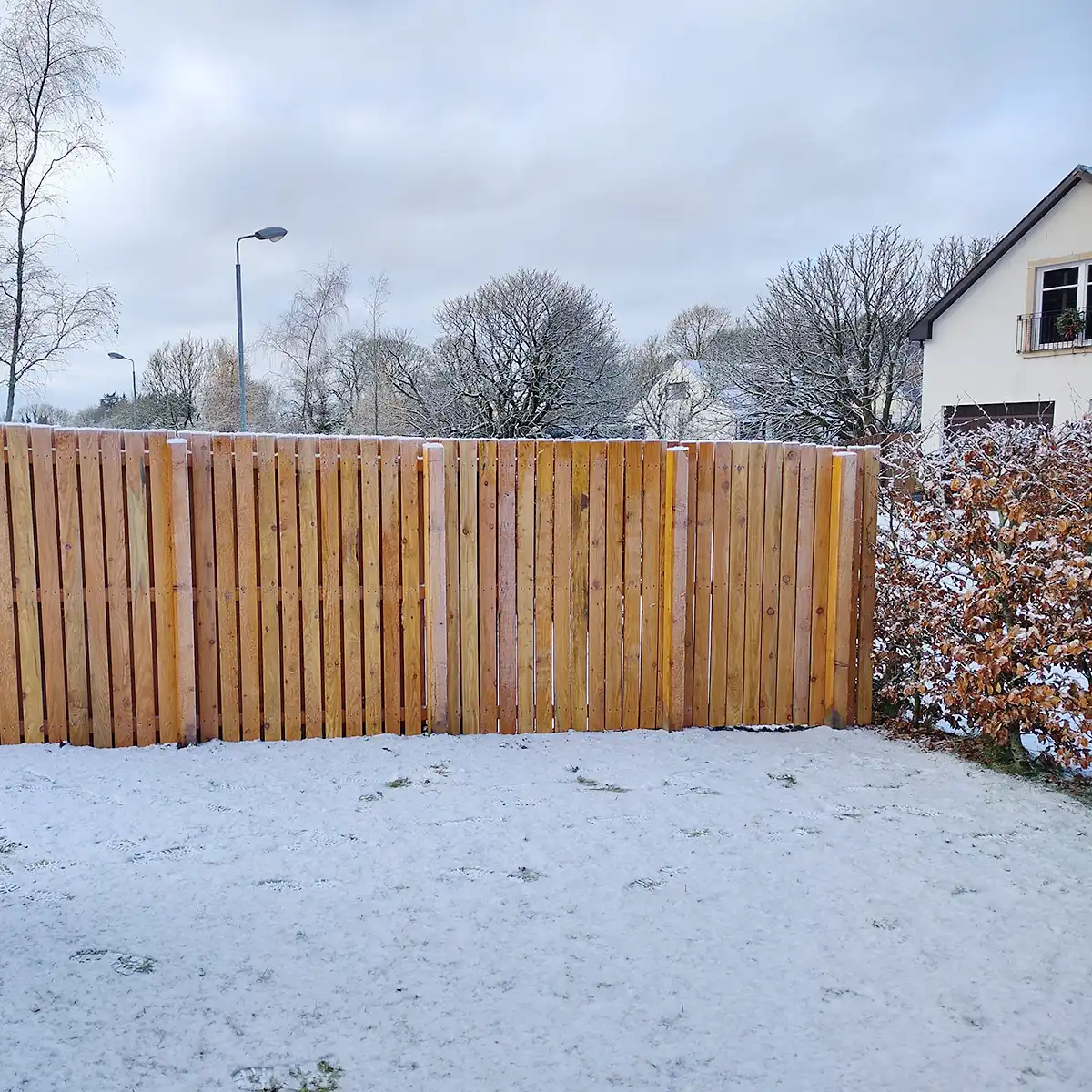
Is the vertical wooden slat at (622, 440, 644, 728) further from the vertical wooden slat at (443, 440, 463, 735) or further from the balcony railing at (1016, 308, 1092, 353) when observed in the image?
the balcony railing at (1016, 308, 1092, 353)

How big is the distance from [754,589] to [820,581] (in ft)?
1.49

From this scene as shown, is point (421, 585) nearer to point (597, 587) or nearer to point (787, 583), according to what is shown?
point (597, 587)

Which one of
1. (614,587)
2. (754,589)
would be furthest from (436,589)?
(754,589)

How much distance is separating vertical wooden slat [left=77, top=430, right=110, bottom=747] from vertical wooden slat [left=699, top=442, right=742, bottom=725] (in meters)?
3.44

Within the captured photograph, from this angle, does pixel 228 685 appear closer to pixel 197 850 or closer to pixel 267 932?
pixel 197 850

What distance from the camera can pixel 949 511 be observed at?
4867mm

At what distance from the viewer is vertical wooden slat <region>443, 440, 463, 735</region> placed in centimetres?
523

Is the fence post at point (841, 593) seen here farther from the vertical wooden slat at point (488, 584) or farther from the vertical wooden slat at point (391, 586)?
the vertical wooden slat at point (391, 586)

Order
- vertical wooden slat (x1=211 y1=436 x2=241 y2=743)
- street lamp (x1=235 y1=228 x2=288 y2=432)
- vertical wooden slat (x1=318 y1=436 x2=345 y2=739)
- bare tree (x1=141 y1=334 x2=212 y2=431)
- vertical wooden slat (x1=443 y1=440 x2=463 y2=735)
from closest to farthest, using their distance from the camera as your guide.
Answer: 1. vertical wooden slat (x1=211 y1=436 x2=241 y2=743)
2. vertical wooden slat (x1=318 y1=436 x2=345 y2=739)
3. vertical wooden slat (x1=443 y1=440 x2=463 y2=735)
4. street lamp (x1=235 y1=228 x2=288 y2=432)
5. bare tree (x1=141 y1=334 x2=212 y2=431)

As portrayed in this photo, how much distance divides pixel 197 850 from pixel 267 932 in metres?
0.83

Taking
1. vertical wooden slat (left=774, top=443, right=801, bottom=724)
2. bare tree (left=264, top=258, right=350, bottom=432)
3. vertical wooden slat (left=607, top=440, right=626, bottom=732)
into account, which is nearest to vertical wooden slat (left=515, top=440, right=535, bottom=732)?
vertical wooden slat (left=607, top=440, right=626, bottom=732)

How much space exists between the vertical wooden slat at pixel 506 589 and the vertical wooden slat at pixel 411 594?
50 cm

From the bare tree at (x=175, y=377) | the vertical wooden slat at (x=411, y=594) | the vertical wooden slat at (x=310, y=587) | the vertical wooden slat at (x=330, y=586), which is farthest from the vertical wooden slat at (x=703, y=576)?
the bare tree at (x=175, y=377)

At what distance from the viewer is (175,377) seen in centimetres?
5288
